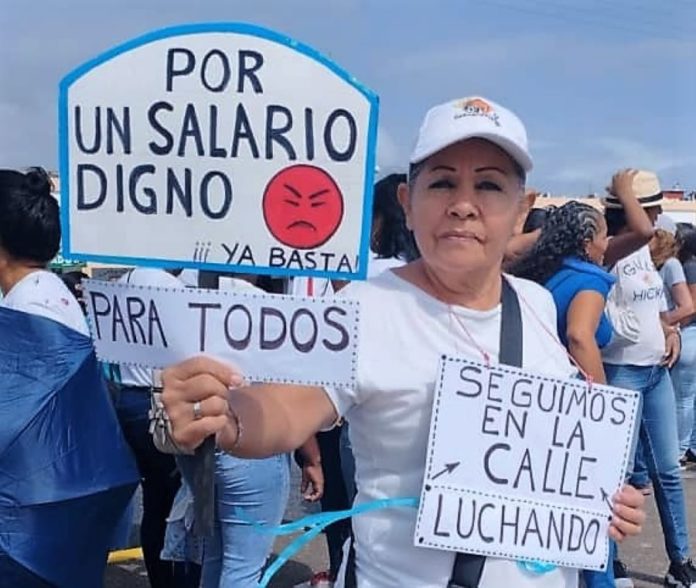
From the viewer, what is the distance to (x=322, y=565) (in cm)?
555

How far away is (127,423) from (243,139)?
2.57 metres

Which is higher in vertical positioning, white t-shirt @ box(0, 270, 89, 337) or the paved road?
white t-shirt @ box(0, 270, 89, 337)

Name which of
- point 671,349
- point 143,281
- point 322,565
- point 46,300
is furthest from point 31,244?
point 671,349

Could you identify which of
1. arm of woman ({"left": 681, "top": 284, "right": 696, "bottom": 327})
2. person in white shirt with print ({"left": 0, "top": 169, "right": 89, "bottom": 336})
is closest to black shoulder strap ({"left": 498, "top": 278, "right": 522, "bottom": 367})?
person in white shirt with print ({"left": 0, "top": 169, "right": 89, "bottom": 336})

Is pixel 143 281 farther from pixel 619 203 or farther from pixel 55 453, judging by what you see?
pixel 619 203

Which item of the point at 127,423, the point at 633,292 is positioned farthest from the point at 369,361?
the point at 633,292

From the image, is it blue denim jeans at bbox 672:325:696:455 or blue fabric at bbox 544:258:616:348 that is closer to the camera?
blue fabric at bbox 544:258:616:348

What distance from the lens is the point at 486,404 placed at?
6.75 feet

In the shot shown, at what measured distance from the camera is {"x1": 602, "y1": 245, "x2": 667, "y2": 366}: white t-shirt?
525 cm

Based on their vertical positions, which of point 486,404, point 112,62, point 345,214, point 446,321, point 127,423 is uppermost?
point 112,62

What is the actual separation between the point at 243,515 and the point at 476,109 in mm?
2116

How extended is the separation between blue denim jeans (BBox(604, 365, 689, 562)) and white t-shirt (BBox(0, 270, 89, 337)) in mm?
2768

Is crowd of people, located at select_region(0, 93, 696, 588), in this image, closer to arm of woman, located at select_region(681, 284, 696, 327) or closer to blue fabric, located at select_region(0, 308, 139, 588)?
blue fabric, located at select_region(0, 308, 139, 588)

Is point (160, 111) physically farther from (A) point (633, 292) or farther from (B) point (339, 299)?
(A) point (633, 292)
